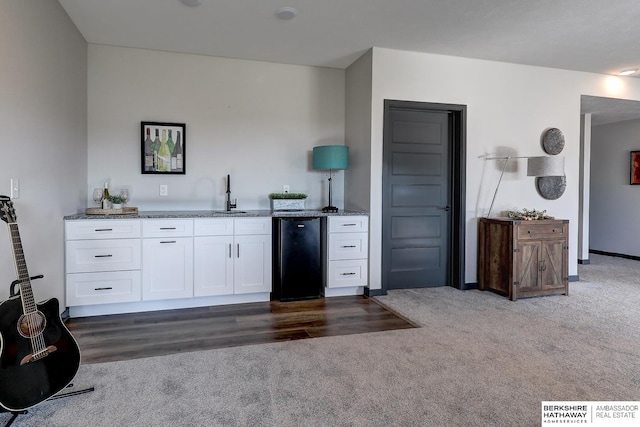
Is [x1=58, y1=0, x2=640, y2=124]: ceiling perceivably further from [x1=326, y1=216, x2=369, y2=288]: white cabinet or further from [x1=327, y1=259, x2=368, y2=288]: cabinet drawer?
[x1=327, y1=259, x2=368, y2=288]: cabinet drawer

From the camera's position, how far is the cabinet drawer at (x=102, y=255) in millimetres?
3277

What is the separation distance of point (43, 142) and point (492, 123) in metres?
4.35

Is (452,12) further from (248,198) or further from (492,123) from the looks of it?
(248,198)

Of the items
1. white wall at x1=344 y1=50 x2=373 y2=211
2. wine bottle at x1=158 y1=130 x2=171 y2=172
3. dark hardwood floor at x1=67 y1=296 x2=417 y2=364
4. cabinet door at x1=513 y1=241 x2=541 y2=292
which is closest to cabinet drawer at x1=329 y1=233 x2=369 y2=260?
white wall at x1=344 y1=50 x2=373 y2=211

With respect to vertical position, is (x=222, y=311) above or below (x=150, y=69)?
below

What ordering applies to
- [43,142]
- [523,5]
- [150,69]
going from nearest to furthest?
1. [43,142]
2. [523,5]
3. [150,69]

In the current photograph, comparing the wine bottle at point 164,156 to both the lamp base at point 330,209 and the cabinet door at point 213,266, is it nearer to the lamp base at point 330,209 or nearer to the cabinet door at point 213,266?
the cabinet door at point 213,266

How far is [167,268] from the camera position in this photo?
3.54m

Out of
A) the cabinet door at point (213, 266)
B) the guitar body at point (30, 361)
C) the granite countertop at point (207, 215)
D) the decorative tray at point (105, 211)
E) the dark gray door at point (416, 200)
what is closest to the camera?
the guitar body at point (30, 361)

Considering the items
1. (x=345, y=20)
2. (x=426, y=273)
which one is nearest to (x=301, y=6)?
(x=345, y=20)

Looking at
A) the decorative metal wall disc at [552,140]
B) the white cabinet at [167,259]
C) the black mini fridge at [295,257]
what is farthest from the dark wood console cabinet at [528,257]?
the white cabinet at [167,259]

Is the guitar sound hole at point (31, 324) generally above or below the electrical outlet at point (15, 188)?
below

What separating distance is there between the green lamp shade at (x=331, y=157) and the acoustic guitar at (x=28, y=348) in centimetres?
277

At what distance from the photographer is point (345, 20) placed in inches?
133
